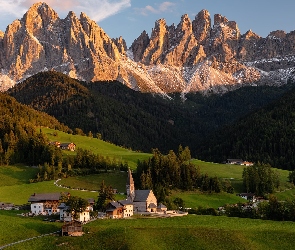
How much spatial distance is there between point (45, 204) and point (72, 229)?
36568mm

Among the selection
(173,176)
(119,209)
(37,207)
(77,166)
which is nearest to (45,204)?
(37,207)

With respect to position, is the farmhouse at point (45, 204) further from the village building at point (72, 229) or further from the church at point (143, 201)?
the village building at point (72, 229)

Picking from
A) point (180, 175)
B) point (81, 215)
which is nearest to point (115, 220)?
point (81, 215)

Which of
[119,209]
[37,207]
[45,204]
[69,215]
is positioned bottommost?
[69,215]

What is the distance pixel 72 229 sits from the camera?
8550cm

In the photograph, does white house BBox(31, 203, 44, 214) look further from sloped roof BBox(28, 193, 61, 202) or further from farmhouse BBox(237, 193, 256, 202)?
farmhouse BBox(237, 193, 256, 202)

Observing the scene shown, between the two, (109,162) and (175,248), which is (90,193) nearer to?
(109,162)

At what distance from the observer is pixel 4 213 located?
110312mm

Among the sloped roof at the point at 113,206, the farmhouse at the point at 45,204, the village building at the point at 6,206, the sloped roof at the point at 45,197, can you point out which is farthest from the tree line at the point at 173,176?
the village building at the point at 6,206

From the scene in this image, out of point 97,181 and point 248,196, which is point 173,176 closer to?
point 97,181

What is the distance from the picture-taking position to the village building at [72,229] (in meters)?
85.4

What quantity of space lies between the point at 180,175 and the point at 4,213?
63.5m

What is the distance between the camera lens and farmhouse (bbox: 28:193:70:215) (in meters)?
118

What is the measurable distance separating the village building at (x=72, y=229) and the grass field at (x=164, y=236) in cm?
142
